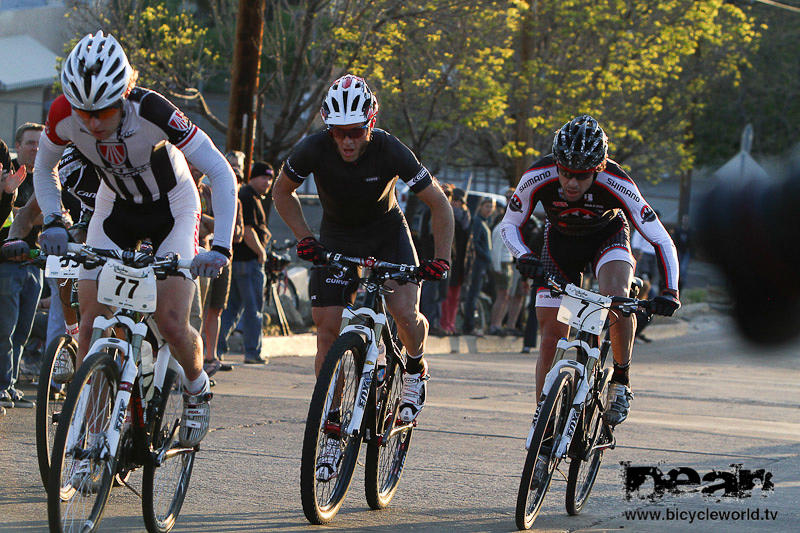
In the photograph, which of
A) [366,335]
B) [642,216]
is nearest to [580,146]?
[642,216]

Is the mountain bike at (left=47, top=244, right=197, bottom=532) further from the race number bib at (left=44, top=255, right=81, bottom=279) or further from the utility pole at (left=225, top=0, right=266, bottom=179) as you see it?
the utility pole at (left=225, top=0, right=266, bottom=179)

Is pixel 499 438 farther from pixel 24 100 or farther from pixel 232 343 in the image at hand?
pixel 24 100

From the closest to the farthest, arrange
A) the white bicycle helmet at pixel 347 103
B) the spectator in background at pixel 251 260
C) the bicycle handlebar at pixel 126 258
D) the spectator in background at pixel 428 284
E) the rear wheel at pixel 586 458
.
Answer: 1. the bicycle handlebar at pixel 126 258
2. the white bicycle helmet at pixel 347 103
3. the rear wheel at pixel 586 458
4. the spectator in background at pixel 251 260
5. the spectator in background at pixel 428 284

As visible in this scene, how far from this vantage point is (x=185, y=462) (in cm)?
573

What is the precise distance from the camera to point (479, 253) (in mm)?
18047

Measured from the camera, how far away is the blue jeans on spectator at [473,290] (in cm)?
1809

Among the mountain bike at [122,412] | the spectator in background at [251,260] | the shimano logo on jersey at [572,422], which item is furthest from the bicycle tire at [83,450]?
the spectator in background at [251,260]

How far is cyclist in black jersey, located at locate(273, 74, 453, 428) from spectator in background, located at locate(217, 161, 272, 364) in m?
5.77

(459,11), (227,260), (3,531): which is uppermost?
(459,11)

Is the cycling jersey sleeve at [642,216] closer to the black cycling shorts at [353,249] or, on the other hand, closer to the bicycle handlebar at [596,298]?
the bicycle handlebar at [596,298]

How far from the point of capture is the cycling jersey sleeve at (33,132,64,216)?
5691 millimetres

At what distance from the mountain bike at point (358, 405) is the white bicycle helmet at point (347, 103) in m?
0.66

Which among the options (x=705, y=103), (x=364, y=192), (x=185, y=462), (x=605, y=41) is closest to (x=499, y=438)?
(x=364, y=192)

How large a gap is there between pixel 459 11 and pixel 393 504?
1471cm
